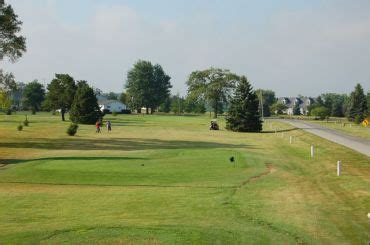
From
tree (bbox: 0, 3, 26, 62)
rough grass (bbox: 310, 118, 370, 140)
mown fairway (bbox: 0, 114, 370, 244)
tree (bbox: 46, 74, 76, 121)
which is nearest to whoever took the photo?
mown fairway (bbox: 0, 114, 370, 244)

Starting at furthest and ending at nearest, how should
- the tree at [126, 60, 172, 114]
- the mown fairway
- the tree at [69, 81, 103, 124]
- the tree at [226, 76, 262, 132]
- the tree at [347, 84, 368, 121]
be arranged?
the tree at [126, 60, 172, 114] → the tree at [347, 84, 368, 121] → the tree at [69, 81, 103, 124] → the tree at [226, 76, 262, 132] → the mown fairway

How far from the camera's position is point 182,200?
58.9 feet

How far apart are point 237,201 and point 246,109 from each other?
56.4 m

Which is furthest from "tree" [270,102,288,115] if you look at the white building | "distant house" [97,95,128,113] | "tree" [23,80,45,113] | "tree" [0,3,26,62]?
"tree" [0,3,26,62]

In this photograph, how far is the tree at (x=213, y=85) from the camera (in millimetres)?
132250

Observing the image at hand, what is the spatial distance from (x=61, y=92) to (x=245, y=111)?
37815 millimetres

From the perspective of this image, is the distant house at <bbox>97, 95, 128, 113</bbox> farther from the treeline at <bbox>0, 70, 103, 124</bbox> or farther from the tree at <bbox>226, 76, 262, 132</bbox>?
the tree at <bbox>226, 76, 262, 132</bbox>

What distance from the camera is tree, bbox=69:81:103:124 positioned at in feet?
267

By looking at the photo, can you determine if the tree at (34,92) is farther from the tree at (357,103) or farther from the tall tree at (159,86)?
the tree at (357,103)

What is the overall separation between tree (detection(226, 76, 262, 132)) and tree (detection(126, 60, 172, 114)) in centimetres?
9081

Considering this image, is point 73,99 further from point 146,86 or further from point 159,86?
point 159,86

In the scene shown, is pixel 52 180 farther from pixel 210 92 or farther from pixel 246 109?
pixel 210 92

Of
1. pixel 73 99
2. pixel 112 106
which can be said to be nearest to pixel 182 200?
pixel 73 99

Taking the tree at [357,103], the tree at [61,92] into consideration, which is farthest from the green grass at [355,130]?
the tree at [61,92]
